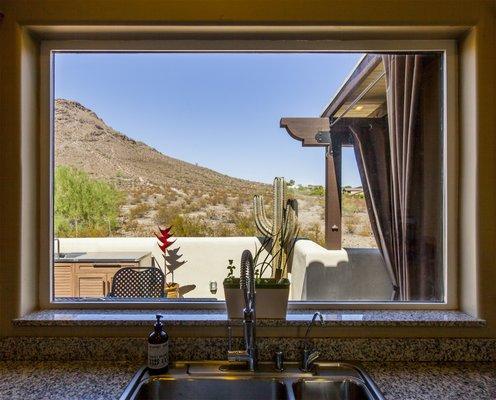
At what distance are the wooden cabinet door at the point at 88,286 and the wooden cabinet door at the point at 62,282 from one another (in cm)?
3

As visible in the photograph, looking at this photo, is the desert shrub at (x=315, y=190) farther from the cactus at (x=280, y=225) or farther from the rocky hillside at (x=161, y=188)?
the rocky hillside at (x=161, y=188)

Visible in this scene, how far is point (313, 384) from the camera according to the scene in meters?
1.17

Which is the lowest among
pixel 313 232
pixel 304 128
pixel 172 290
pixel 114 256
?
pixel 172 290

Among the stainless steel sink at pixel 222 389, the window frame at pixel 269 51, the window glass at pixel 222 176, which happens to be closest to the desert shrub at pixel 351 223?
the window glass at pixel 222 176

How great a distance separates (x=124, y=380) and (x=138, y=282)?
0.59 metres

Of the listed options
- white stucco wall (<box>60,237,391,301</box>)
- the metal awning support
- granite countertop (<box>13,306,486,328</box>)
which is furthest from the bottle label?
the metal awning support

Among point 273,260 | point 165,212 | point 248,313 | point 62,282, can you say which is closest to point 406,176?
point 273,260

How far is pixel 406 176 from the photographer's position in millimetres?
1657

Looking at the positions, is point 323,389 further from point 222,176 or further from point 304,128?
point 304,128

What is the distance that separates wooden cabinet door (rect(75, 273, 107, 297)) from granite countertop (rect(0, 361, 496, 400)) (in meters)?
0.30

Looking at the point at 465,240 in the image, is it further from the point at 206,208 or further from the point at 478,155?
the point at 206,208

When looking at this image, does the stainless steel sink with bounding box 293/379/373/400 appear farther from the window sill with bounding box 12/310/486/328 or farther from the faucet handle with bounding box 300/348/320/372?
the window sill with bounding box 12/310/486/328

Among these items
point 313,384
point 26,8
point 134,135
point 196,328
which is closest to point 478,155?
point 313,384

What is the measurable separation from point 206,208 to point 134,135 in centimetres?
46
